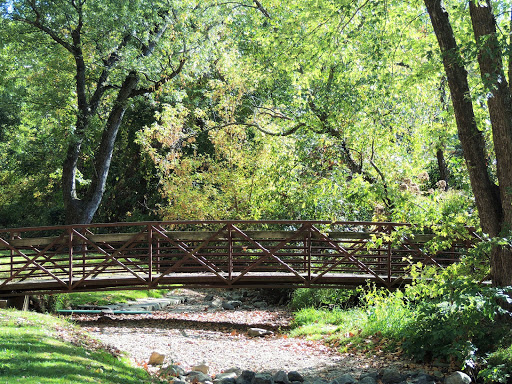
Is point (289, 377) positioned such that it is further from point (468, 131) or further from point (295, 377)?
point (468, 131)

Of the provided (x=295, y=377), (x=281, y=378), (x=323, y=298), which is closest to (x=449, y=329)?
(x=295, y=377)

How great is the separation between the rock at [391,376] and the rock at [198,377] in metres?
2.26

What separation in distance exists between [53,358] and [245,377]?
2406 mm

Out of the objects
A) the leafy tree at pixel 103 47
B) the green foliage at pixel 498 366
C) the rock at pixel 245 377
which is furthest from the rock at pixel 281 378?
the leafy tree at pixel 103 47

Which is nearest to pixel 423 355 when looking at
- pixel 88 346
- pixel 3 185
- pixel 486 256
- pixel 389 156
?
pixel 486 256

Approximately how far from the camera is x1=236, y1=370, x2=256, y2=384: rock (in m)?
7.20

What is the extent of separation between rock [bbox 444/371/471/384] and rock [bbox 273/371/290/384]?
1992 millimetres

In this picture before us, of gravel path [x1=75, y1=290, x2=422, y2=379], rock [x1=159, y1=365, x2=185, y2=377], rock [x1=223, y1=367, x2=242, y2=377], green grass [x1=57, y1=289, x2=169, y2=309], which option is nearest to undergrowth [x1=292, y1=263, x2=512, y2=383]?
Result: gravel path [x1=75, y1=290, x2=422, y2=379]

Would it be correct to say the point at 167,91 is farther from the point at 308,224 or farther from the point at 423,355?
the point at 423,355

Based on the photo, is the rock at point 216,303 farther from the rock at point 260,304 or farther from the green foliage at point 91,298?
the green foliage at point 91,298

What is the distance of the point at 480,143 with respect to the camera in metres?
7.50

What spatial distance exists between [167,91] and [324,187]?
7405 millimetres

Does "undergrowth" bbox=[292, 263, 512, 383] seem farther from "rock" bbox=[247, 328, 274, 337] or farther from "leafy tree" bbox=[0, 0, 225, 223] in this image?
"leafy tree" bbox=[0, 0, 225, 223]

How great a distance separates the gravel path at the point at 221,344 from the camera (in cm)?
827
